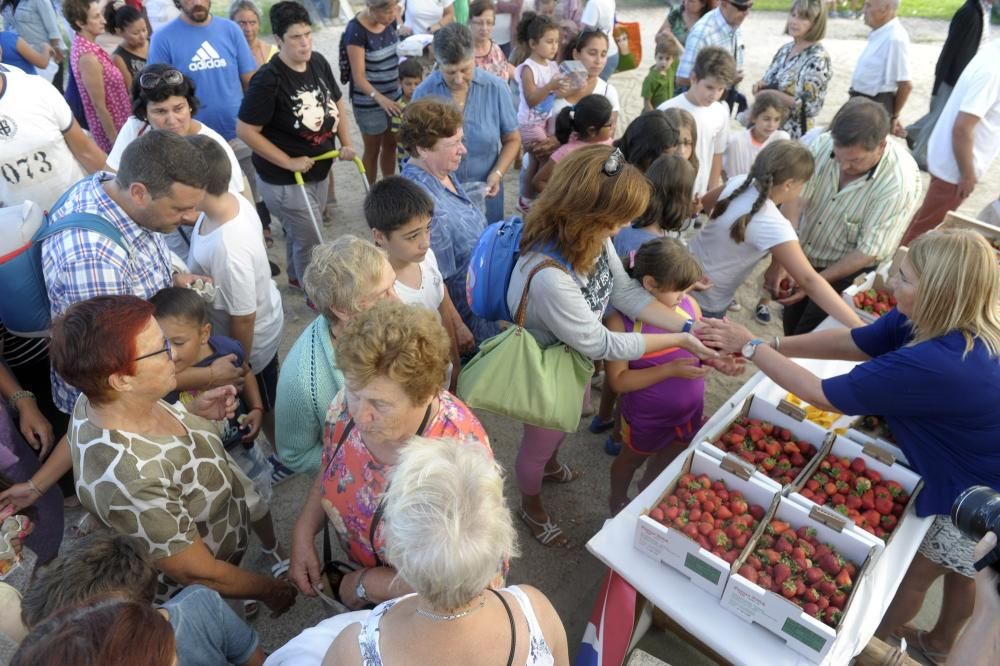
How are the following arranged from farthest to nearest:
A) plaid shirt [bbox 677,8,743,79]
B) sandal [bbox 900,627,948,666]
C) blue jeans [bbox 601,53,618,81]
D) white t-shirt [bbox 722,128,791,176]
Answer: blue jeans [bbox 601,53,618,81]
plaid shirt [bbox 677,8,743,79]
white t-shirt [bbox 722,128,791,176]
sandal [bbox 900,627,948,666]

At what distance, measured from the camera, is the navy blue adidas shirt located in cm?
204

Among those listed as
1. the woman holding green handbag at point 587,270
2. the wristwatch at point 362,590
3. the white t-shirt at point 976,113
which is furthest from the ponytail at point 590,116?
the wristwatch at point 362,590

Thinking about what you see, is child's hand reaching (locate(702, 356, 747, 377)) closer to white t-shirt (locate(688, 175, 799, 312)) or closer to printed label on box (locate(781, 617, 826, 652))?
white t-shirt (locate(688, 175, 799, 312))

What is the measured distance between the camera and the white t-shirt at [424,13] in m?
6.49

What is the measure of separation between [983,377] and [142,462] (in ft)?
8.81

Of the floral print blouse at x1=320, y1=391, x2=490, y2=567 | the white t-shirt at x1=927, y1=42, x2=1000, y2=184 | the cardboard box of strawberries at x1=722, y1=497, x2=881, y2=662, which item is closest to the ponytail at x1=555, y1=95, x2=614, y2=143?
the white t-shirt at x1=927, y1=42, x2=1000, y2=184

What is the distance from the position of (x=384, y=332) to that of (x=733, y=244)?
2.23 m

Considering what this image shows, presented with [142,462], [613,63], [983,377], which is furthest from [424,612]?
[613,63]

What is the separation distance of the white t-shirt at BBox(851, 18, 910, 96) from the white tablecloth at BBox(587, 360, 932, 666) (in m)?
4.41

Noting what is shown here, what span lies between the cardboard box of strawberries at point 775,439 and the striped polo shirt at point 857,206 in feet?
5.29

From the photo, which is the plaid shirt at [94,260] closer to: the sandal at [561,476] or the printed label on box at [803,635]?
the sandal at [561,476]

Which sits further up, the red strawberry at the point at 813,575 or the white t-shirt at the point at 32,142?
the white t-shirt at the point at 32,142

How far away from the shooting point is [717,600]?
6.81 feet

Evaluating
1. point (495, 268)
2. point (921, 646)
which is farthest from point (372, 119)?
point (921, 646)
